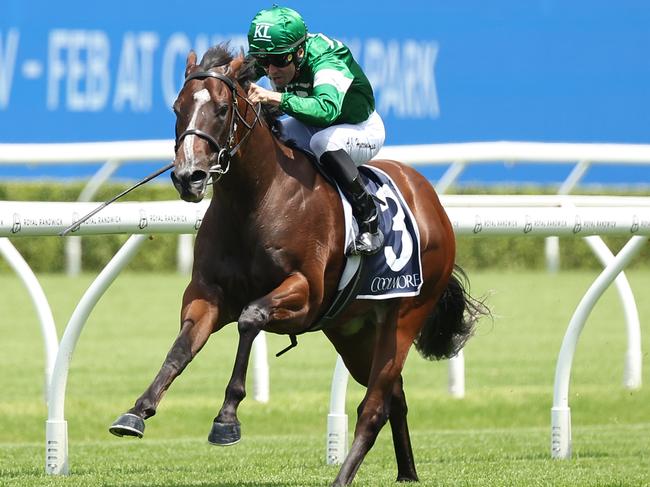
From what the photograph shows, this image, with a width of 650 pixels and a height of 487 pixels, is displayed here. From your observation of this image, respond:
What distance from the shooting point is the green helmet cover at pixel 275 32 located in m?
4.55

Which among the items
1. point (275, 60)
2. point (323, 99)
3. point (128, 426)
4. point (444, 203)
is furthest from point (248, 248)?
point (444, 203)

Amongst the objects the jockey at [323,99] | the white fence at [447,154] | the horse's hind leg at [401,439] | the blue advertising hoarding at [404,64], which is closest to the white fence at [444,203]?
the horse's hind leg at [401,439]

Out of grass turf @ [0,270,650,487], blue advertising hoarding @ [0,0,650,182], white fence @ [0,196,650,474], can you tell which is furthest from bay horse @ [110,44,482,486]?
A: blue advertising hoarding @ [0,0,650,182]

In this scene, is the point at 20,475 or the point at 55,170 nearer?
the point at 20,475

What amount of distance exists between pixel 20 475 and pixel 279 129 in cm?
151

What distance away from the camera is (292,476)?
16.7 feet

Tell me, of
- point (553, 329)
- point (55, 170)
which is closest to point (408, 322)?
point (553, 329)

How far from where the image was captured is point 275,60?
4.64 m

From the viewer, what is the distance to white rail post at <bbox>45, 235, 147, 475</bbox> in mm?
5000

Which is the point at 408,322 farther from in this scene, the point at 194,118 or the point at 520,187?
the point at 520,187

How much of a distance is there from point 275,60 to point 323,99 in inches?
8.4

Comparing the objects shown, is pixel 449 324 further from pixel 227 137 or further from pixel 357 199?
pixel 227 137

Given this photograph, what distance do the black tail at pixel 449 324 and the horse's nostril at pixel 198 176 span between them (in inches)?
64.7

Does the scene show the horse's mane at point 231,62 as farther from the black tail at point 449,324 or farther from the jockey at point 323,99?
the black tail at point 449,324
